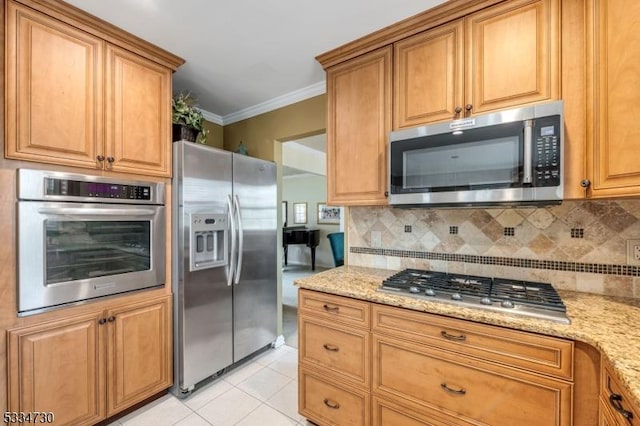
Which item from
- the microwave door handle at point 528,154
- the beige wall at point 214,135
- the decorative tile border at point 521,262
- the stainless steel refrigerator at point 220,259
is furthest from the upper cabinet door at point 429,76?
the beige wall at point 214,135

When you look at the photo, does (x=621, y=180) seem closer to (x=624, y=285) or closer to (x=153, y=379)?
(x=624, y=285)

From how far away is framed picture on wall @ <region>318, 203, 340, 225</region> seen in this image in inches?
284

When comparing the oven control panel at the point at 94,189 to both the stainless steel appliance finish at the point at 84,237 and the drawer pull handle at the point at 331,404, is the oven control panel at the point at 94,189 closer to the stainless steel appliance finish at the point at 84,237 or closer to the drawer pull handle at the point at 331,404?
the stainless steel appliance finish at the point at 84,237

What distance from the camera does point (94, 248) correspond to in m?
1.69

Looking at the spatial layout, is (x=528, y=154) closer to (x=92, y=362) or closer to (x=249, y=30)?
(x=249, y=30)

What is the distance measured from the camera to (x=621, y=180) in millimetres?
1175

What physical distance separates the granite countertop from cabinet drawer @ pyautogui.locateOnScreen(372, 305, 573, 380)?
4 centimetres

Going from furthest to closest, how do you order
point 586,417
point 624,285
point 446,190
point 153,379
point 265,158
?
point 265,158 → point 153,379 → point 446,190 → point 624,285 → point 586,417

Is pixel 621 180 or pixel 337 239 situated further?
pixel 337 239

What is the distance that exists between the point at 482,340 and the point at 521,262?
2.33 feet

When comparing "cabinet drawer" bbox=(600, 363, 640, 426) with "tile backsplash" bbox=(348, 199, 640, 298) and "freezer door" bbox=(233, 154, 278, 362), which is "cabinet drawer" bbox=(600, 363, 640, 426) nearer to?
"tile backsplash" bbox=(348, 199, 640, 298)

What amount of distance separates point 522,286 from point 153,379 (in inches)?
93.7

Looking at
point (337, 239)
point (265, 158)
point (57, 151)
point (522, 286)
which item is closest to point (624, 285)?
point (522, 286)

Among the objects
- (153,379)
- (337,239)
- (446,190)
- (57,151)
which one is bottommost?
(153,379)
